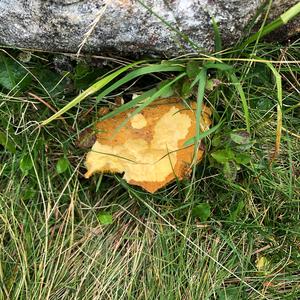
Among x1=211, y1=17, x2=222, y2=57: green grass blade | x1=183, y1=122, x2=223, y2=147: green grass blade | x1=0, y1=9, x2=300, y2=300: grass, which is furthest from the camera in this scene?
x1=0, y1=9, x2=300, y2=300: grass

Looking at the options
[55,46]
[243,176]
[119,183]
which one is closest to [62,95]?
[55,46]

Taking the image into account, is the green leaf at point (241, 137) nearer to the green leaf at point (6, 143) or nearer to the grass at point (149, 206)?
the grass at point (149, 206)

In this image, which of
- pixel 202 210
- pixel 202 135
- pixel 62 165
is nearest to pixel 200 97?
pixel 202 135

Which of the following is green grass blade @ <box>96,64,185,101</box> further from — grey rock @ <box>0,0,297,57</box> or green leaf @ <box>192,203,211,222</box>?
green leaf @ <box>192,203,211,222</box>

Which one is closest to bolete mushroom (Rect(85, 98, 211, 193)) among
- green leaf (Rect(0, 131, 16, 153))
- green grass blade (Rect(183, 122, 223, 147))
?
green grass blade (Rect(183, 122, 223, 147))

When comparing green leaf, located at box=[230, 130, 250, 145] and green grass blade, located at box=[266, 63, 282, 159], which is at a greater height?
green grass blade, located at box=[266, 63, 282, 159]

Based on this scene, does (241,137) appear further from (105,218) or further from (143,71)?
(105,218)
